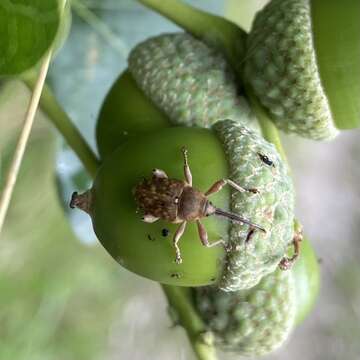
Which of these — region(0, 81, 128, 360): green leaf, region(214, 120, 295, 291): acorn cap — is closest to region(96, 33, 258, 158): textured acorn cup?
region(214, 120, 295, 291): acorn cap

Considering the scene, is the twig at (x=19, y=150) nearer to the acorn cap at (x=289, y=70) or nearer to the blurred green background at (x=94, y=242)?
the blurred green background at (x=94, y=242)

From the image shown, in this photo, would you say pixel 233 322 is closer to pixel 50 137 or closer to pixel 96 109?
pixel 96 109

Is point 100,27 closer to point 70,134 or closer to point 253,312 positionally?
point 70,134

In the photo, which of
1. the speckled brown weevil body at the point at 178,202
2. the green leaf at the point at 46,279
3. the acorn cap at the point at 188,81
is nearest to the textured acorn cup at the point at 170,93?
the acorn cap at the point at 188,81

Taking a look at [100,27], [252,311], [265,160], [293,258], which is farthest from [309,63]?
[100,27]

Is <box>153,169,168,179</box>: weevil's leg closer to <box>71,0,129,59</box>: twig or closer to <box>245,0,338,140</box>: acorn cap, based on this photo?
<box>245,0,338,140</box>: acorn cap

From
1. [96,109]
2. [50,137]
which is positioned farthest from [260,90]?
[50,137]
